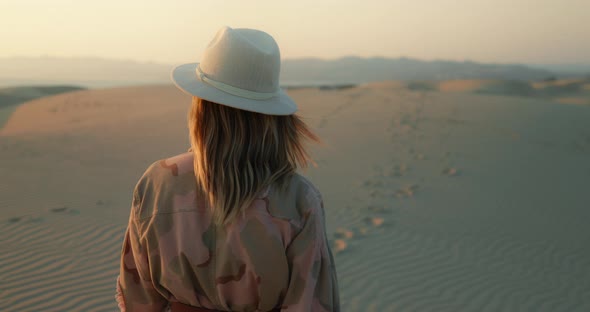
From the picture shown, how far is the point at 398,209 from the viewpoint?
21.4ft

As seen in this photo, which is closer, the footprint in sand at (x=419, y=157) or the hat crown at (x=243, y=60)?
the hat crown at (x=243, y=60)

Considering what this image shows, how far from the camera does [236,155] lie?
51.9 inches

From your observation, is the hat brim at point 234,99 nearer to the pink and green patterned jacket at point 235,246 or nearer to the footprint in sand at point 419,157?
the pink and green patterned jacket at point 235,246

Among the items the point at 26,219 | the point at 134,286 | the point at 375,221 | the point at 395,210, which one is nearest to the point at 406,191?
the point at 395,210

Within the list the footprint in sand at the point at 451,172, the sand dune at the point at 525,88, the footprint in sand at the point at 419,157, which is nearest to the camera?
the footprint in sand at the point at 451,172

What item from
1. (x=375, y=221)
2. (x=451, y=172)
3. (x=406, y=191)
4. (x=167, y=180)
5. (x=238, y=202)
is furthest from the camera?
(x=451, y=172)

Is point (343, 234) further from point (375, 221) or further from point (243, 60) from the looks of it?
point (243, 60)

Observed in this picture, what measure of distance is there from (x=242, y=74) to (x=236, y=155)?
257 mm

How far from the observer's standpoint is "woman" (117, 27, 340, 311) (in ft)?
4.31

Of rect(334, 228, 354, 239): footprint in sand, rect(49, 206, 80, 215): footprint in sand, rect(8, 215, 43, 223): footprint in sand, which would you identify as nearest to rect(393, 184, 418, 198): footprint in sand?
rect(334, 228, 354, 239): footprint in sand

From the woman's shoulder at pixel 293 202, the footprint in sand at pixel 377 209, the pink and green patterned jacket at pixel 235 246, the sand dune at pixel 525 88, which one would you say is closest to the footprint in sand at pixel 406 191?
the footprint in sand at pixel 377 209

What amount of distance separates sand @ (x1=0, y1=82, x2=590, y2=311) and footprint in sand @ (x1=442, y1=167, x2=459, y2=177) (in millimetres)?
36

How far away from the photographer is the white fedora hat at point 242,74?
52.1 inches

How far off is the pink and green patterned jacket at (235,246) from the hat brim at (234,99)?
218 mm
